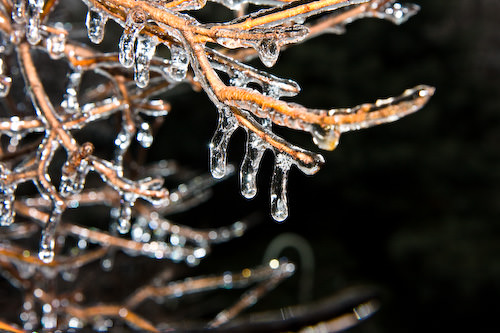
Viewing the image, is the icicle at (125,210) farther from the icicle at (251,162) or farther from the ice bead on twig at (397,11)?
the ice bead on twig at (397,11)

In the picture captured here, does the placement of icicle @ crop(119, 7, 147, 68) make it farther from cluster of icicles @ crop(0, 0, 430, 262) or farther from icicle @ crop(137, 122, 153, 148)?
icicle @ crop(137, 122, 153, 148)

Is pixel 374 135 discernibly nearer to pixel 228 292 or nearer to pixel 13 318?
pixel 228 292

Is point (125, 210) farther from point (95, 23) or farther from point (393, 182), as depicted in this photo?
point (393, 182)

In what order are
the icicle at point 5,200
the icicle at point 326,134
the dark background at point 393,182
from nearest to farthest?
the icicle at point 326,134
the icicle at point 5,200
the dark background at point 393,182

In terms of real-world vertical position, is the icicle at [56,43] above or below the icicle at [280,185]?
above

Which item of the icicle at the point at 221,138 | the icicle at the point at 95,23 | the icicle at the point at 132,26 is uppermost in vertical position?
the icicle at the point at 95,23

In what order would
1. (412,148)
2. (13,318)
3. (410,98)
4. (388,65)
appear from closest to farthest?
(410,98)
(13,318)
(412,148)
(388,65)

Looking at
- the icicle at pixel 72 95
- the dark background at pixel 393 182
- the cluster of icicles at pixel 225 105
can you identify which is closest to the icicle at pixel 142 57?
the cluster of icicles at pixel 225 105

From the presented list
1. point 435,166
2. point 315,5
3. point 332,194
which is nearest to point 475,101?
point 435,166
